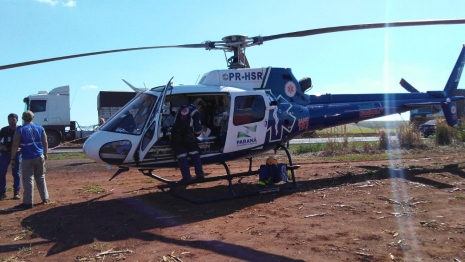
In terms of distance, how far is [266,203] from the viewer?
7.63 meters

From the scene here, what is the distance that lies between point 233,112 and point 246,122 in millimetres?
414

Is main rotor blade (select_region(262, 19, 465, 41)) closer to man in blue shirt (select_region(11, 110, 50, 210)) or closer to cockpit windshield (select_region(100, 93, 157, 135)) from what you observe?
cockpit windshield (select_region(100, 93, 157, 135))

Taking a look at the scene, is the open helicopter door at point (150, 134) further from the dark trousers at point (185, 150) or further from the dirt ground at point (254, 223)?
the dirt ground at point (254, 223)

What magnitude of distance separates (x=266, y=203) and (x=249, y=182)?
2342 mm

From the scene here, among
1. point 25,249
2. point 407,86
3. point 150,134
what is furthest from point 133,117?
point 407,86

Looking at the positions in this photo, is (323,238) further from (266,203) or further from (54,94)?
(54,94)

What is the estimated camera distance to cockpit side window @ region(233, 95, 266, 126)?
8.43 m

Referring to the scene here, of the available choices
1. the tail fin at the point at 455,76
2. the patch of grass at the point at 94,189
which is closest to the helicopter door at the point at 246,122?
the patch of grass at the point at 94,189

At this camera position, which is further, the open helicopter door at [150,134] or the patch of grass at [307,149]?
the patch of grass at [307,149]

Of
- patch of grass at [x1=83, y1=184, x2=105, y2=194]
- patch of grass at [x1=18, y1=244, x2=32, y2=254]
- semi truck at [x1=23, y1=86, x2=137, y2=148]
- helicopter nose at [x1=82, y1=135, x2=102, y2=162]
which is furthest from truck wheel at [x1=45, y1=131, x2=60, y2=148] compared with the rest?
patch of grass at [x1=18, y1=244, x2=32, y2=254]

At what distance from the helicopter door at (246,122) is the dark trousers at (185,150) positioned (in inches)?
34.0

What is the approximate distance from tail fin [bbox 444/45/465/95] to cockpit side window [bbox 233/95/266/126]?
7.43 meters

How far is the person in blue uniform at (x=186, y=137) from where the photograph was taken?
7438 millimetres

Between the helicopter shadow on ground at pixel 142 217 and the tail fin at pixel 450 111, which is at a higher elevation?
the tail fin at pixel 450 111
